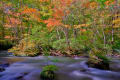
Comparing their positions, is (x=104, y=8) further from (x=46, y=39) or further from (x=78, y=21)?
(x=46, y=39)

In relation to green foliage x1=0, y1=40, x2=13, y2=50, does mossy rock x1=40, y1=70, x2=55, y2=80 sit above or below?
below

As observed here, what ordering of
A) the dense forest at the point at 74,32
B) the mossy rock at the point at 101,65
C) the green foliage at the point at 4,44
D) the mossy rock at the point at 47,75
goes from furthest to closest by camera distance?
1. the green foliage at the point at 4,44
2. the dense forest at the point at 74,32
3. the mossy rock at the point at 101,65
4. the mossy rock at the point at 47,75

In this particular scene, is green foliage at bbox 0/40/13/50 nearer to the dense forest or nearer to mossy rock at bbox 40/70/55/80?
the dense forest

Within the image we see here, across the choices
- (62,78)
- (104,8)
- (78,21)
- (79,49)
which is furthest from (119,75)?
(78,21)

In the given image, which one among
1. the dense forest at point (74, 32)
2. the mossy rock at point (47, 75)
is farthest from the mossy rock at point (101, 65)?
the dense forest at point (74, 32)

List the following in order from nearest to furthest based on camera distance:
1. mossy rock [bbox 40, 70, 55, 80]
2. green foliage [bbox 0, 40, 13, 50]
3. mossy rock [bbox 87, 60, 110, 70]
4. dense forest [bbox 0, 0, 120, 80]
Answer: mossy rock [bbox 40, 70, 55, 80] → mossy rock [bbox 87, 60, 110, 70] → dense forest [bbox 0, 0, 120, 80] → green foliage [bbox 0, 40, 13, 50]

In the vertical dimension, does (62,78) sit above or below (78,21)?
below

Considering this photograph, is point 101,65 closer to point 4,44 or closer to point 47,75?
point 47,75

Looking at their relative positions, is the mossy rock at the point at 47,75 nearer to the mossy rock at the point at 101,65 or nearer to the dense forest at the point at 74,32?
the mossy rock at the point at 101,65

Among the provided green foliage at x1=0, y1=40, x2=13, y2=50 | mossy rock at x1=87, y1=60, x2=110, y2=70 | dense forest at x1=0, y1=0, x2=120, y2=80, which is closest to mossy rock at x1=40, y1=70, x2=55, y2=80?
mossy rock at x1=87, y1=60, x2=110, y2=70

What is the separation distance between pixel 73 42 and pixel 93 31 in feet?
10.4

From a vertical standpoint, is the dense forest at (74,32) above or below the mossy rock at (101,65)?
above

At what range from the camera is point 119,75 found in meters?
4.81

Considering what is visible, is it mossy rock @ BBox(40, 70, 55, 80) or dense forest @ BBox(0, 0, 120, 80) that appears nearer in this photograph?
mossy rock @ BBox(40, 70, 55, 80)
